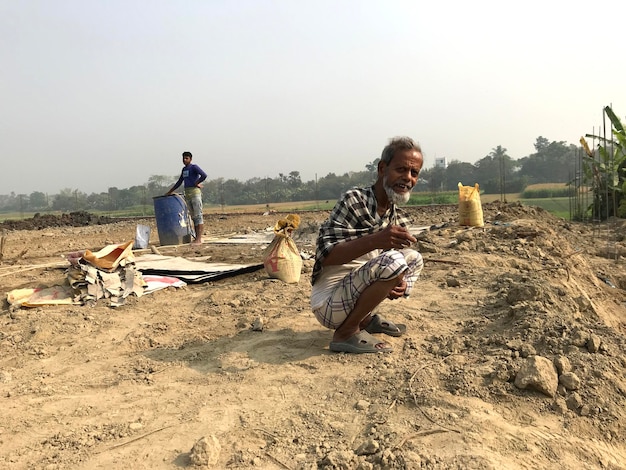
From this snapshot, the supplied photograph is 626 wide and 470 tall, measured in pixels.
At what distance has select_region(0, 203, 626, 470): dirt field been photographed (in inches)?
70.2

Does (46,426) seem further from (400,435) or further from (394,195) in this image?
(394,195)

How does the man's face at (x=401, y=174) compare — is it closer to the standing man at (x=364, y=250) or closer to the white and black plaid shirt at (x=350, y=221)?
the standing man at (x=364, y=250)

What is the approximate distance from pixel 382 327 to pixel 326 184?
34604 millimetres

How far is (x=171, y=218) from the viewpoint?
7895mm

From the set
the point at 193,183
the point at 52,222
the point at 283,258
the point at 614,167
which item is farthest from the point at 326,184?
the point at 283,258

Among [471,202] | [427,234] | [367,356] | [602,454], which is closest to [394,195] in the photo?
[367,356]

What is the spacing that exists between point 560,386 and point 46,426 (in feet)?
7.57

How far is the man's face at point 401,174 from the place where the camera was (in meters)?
2.48

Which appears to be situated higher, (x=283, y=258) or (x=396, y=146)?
(x=396, y=146)

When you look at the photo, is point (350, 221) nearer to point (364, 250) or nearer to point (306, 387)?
point (364, 250)

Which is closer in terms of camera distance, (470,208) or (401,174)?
(401,174)

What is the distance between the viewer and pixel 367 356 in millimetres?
2594

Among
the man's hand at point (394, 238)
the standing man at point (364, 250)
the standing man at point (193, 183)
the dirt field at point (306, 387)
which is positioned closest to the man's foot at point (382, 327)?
the dirt field at point (306, 387)

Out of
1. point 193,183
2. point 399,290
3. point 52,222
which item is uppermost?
point 193,183
